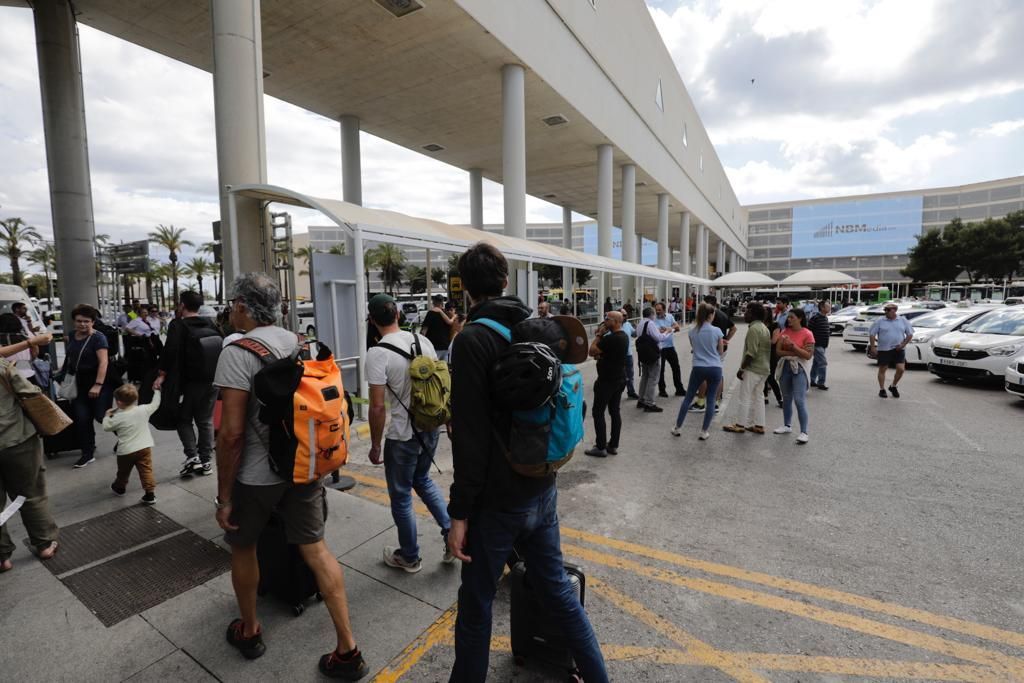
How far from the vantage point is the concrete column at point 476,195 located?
25.6m

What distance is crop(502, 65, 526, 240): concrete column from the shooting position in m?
14.0

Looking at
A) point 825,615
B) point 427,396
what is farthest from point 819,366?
point 427,396

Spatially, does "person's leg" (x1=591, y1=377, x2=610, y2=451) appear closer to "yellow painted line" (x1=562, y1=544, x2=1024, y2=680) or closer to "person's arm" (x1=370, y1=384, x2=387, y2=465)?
"yellow painted line" (x1=562, y1=544, x2=1024, y2=680)

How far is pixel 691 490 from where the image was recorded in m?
4.65

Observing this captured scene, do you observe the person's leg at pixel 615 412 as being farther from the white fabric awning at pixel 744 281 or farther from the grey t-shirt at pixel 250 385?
the white fabric awning at pixel 744 281

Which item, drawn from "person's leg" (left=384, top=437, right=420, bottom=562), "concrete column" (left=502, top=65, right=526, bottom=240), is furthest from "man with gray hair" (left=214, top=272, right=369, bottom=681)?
"concrete column" (left=502, top=65, right=526, bottom=240)

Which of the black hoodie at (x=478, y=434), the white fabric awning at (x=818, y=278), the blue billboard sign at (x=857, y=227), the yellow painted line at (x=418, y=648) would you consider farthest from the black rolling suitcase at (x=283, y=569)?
the blue billboard sign at (x=857, y=227)

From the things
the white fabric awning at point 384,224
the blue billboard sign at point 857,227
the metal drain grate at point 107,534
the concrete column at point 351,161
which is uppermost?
the blue billboard sign at point 857,227

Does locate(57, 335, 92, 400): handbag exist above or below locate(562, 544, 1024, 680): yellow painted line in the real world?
above

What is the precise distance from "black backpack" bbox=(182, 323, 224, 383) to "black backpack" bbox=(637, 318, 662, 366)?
19.3ft

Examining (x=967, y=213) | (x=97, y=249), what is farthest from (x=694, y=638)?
(x=967, y=213)

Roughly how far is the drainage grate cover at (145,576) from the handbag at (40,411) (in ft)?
3.23

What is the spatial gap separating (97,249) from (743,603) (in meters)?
13.7

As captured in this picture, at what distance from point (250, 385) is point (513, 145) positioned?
13.9m
